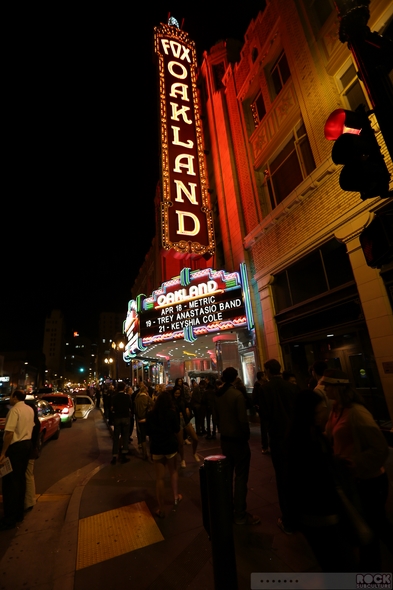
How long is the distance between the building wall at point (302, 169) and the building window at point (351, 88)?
5cm

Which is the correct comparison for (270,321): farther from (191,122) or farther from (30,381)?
(30,381)

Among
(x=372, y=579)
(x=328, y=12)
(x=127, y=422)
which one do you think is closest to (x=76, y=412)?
(x=127, y=422)

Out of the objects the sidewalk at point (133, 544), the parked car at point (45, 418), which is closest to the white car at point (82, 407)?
the parked car at point (45, 418)

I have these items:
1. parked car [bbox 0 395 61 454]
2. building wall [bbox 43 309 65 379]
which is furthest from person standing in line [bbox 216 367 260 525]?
building wall [bbox 43 309 65 379]

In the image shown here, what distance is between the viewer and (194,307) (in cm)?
1353

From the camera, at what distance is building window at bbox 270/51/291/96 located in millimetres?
11930

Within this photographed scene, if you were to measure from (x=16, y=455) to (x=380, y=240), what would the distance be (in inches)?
246

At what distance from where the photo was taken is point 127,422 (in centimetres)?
811

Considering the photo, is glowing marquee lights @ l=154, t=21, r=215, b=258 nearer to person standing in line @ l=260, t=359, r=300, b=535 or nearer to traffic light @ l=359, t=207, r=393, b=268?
person standing in line @ l=260, t=359, r=300, b=535

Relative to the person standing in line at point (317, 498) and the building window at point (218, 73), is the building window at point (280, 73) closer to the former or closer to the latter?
the building window at point (218, 73)

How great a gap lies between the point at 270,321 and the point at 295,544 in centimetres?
849

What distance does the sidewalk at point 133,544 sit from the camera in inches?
118

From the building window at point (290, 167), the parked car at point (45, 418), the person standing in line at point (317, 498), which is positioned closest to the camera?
the person standing in line at point (317, 498)

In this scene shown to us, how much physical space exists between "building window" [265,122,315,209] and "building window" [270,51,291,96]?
2.82 m
